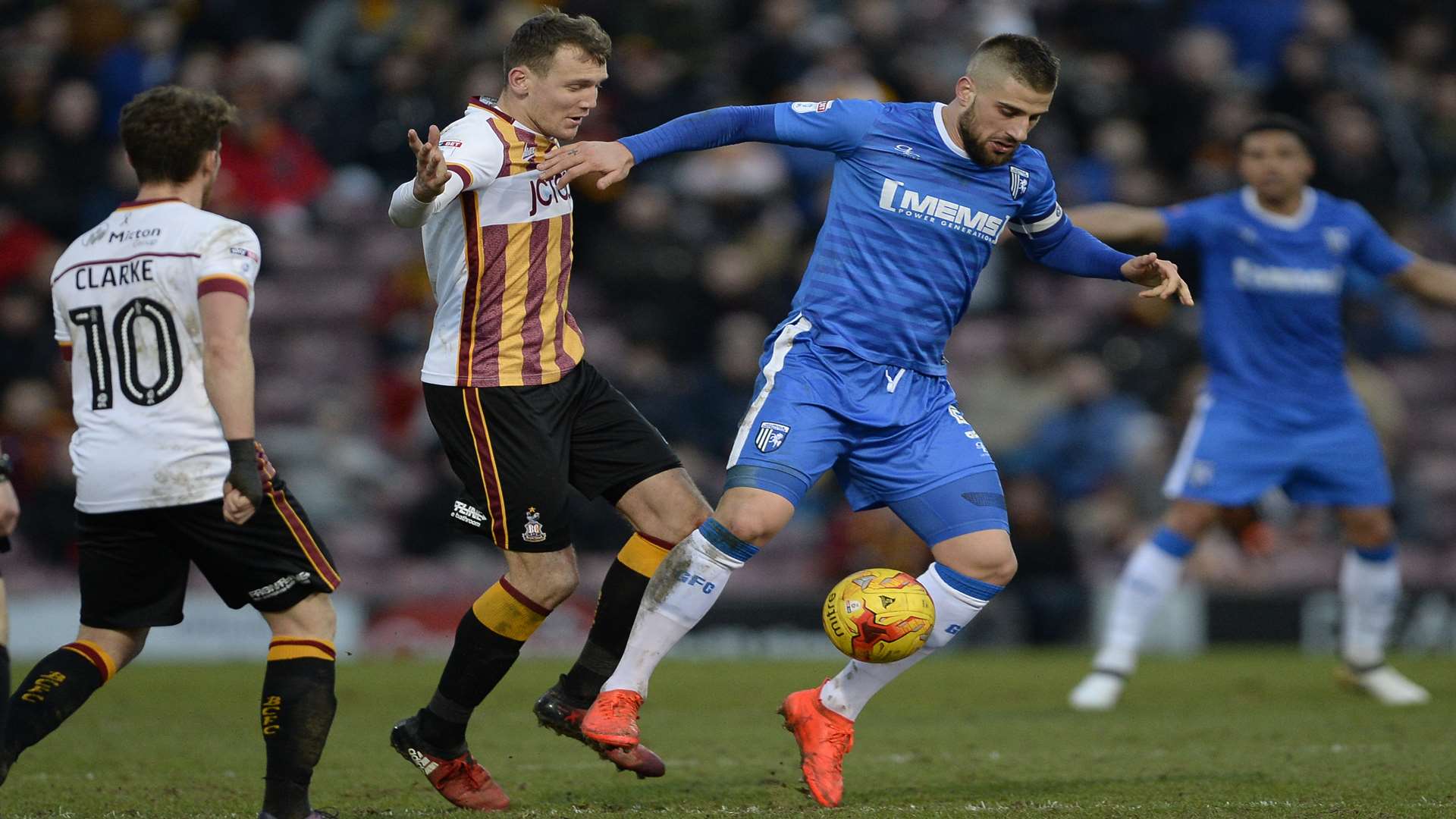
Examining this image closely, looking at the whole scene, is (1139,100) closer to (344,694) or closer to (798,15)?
(798,15)

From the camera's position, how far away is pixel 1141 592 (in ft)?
32.7

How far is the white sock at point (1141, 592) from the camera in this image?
32.6ft

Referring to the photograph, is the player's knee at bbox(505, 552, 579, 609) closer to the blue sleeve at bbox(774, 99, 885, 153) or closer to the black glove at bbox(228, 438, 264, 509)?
the black glove at bbox(228, 438, 264, 509)

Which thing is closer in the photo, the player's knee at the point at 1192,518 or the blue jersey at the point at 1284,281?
the blue jersey at the point at 1284,281

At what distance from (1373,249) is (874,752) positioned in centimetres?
424

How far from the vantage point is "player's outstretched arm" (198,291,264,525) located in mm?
5152

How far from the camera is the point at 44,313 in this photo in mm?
14680

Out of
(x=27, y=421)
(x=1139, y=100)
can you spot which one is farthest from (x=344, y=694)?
(x=1139, y=100)

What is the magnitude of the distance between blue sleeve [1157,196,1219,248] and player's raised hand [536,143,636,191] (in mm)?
4652

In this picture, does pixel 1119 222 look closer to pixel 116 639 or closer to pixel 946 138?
pixel 946 138

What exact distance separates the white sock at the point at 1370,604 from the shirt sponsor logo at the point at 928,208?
15.5ft

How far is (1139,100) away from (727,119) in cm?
1146

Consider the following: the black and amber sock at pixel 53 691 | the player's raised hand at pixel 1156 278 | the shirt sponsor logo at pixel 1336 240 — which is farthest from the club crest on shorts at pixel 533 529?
the shirt sponsor logo at pixel 1336 240

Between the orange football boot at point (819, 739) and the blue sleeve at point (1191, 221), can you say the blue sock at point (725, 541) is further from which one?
the blue sleeve at point (1191, 221)
